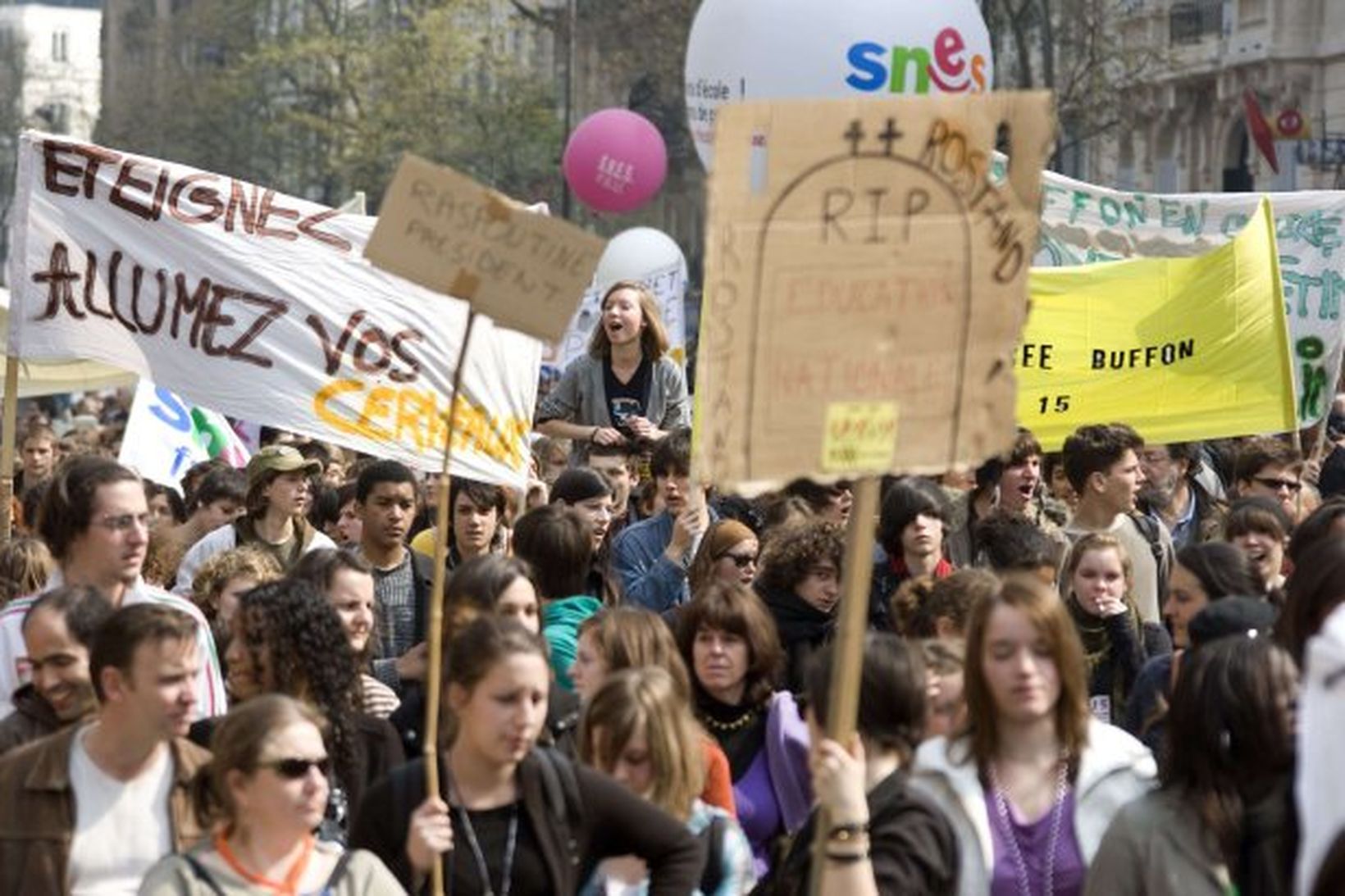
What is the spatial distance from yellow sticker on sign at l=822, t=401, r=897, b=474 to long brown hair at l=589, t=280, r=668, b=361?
6.48 meters

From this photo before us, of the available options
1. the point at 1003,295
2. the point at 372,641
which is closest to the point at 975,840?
the point at 1003,295

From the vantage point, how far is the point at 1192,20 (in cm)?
4744

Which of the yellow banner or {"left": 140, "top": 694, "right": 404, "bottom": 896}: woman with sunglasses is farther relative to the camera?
the yellow banner

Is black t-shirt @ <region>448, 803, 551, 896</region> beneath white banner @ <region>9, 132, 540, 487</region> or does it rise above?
beneath

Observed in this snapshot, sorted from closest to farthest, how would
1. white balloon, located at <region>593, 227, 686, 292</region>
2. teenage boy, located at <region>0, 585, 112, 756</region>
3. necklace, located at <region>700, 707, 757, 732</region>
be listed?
teenage boy, located at <region>0, 585, 112, 756</region>
necklace, located at <region>700, 707, 757, 732</region>
white balloon, located at <region>593, 227, 686, 292</region>

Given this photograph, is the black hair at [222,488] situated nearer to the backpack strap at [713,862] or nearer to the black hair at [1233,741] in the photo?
the backpack strap at [713,862]

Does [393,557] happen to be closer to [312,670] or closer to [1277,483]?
[1277,483]

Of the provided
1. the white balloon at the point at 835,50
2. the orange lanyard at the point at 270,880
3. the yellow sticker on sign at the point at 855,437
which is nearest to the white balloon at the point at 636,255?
the white balloon at the point at 835,50

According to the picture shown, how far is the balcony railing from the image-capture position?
4700 centimetres

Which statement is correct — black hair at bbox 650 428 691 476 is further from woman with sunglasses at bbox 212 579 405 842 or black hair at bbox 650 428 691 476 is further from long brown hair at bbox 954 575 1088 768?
long brown hair at bbox 954 575 1088 768

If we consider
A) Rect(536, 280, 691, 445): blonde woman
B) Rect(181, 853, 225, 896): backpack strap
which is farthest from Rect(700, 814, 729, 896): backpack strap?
Rect(536, 280, 691, 445): blonde woman

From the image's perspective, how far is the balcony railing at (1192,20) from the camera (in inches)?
1850

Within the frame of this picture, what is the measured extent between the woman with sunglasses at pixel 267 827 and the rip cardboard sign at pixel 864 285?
0.88m

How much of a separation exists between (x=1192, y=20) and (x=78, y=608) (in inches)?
1654
